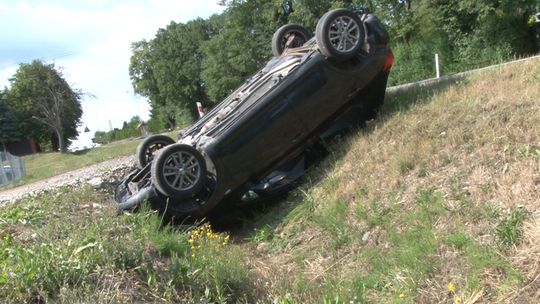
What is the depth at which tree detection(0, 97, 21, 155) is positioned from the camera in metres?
60.8

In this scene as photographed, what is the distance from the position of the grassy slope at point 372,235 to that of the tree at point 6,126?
59.1m

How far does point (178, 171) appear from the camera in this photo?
6898 millimetres

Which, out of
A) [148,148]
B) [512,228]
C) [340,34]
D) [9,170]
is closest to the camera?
[512,228]

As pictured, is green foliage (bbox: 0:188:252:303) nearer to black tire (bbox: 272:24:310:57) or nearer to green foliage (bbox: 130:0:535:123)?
black tire (bbox: 272:24:310:57)

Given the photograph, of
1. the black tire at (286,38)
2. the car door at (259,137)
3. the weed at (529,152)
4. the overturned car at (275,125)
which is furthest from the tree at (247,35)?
the weed at (529,152)

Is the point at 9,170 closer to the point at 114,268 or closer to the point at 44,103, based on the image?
the point at 114,268

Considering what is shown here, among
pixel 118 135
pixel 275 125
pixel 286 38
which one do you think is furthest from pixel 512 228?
pixel 118 135

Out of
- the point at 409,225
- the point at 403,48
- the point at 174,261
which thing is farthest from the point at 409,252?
the point at 403,48

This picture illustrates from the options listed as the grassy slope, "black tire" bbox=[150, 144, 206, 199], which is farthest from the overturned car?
the grassy slope

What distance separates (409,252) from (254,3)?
4278cm

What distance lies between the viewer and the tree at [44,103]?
48469 millimetres

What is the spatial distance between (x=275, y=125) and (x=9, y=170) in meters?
18.0

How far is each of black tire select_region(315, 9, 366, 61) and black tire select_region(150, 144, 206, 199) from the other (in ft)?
7.26

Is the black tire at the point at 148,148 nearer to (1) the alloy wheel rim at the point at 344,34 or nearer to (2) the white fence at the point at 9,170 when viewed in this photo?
(1) the alloy wheel rim at the point at 344,34
